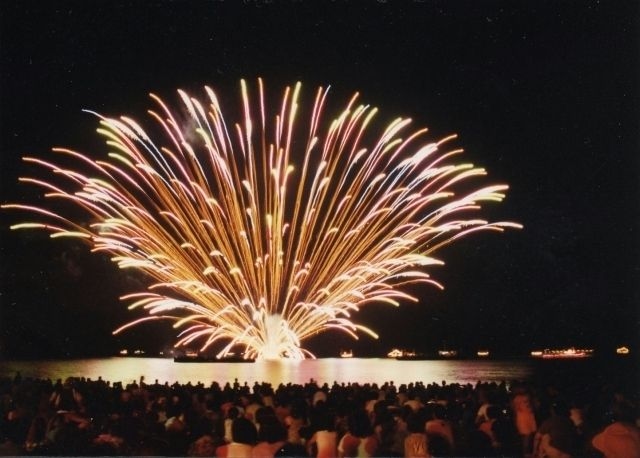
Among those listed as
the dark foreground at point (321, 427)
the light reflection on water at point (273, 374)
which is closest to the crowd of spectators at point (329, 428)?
the dark foreground at point (321, 427)

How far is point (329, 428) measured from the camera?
30.2 ft

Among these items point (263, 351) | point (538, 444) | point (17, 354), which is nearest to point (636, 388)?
point (538, 444)

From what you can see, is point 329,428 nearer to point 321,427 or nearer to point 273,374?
point 321,427

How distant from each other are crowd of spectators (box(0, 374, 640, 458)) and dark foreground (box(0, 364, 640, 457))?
1 cm

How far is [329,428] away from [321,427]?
185 millimetres

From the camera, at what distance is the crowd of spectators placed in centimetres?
883

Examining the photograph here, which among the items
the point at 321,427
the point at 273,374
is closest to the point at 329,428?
the point at 321,427

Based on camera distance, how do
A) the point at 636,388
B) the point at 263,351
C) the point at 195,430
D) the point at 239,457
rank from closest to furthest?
1. the point at 239,457
2. the point at 195,430
3. the point at 636,388
4. the point at 263,351

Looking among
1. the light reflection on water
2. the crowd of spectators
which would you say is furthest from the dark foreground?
the light reflection on water

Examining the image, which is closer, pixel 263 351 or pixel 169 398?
pixel 169 398

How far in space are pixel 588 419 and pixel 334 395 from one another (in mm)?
4593

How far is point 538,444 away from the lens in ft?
29.9

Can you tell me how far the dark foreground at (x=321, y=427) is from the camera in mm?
8898

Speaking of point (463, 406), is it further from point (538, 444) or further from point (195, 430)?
point (195, 430)
